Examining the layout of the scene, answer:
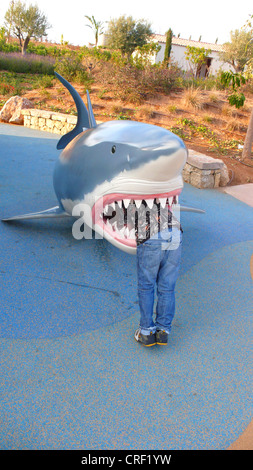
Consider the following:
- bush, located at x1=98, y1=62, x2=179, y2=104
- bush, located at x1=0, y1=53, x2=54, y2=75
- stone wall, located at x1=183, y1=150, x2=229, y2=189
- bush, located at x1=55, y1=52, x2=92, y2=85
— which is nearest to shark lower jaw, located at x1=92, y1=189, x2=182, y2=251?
stone wall, located at x1=183, y1=150, x2=229, y2=189

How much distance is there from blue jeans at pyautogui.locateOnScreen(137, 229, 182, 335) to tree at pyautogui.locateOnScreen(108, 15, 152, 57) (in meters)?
29.3

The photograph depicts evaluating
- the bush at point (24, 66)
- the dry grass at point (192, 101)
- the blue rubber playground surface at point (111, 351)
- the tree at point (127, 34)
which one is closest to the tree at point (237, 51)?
the tree at point (127, 34)

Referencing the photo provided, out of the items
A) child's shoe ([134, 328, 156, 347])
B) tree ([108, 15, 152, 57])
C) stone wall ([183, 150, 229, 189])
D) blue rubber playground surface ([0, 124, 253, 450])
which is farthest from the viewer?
tree ([108, 15, 152, 57])

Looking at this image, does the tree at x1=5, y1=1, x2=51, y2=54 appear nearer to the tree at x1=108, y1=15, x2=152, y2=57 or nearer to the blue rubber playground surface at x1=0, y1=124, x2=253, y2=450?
the tree at x1=108, y1=15, x2=152, y2=57

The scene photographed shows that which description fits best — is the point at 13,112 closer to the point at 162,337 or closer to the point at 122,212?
the point at 122,212

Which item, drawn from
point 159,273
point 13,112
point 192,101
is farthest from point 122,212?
point 192,101

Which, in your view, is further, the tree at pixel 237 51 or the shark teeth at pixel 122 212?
the tree at pixel 237 51

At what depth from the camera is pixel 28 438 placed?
1954 mm

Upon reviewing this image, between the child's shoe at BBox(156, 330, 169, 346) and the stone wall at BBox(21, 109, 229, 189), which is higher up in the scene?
the stone wall at BBox(21, 109, 229, 189)

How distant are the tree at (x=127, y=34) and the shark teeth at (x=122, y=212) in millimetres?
28829

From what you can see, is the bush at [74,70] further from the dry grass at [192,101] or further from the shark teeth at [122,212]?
the shark teeth at [122,212]

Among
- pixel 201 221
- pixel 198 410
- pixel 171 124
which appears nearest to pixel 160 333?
pixel 198 410

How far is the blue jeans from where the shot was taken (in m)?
2.45

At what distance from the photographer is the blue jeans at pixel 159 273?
2.45m
